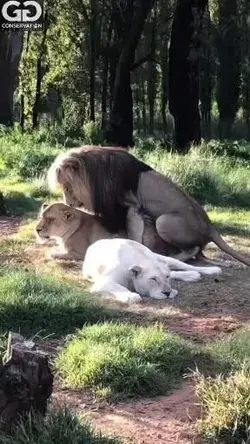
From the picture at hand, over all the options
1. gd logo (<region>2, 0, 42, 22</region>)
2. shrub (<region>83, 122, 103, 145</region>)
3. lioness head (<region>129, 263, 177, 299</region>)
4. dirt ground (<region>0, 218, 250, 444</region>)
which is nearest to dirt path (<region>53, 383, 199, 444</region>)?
dirt ground (<region>0, 218, 250, 444</region>)

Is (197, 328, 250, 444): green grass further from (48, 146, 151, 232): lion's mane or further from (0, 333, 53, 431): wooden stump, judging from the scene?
(48, 146, 151, 232): lion's mane

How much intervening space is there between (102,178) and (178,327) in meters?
2.48

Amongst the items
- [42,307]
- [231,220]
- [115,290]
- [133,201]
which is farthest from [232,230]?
[42,307]

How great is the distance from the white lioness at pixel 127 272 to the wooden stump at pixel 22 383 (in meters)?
2.82

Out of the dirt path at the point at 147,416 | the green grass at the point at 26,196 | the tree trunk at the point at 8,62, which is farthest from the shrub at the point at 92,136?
the dirt path at the point at 147,416

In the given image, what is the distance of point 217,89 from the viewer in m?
44.7

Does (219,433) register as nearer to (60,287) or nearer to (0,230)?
(60,287)

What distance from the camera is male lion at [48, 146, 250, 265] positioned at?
7758mm

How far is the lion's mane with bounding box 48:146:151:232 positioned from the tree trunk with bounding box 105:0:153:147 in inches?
549

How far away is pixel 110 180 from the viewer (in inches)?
304

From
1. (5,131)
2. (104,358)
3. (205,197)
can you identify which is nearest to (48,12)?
(5,131)

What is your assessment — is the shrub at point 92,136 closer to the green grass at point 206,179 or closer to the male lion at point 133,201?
the green grass at point 206,179

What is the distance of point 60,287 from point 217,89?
130ft

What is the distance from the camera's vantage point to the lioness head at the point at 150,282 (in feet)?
21.3
